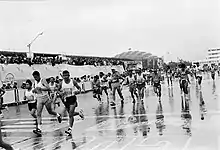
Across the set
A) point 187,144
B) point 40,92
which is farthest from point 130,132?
point 40,92

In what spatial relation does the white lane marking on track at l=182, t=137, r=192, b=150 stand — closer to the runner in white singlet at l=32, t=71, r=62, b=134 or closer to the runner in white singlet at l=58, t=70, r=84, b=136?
the runner in white singlet at l=58, t=70, r=84, b=136

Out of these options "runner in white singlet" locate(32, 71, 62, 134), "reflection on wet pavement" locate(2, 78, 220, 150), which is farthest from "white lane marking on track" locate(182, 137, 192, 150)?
"runner in white singlet" locate(32, 71, 62, 134)

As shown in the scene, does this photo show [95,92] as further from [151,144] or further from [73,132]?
[151,144]

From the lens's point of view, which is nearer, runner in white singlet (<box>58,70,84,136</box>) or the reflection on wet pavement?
the reflection on wet pavement

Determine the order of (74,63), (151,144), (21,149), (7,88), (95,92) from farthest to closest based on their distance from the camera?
(74,63) → (7,88) → (95,92) → (21,149) → (151,144)

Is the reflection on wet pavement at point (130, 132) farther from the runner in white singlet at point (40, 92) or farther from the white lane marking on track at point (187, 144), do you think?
the runner in white singlet at point (40, 92)

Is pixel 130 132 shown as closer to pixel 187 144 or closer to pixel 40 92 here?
pixel 187 144

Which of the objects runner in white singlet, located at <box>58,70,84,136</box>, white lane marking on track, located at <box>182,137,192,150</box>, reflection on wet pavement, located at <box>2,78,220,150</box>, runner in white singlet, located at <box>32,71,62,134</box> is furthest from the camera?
runner in white singlet, located at <box>32,71,62,134</box>

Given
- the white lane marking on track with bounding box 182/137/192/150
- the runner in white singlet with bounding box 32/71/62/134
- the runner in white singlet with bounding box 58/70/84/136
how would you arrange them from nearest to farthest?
1. the white lane marking on track with bounding box 182/137/192/150
2. the runner in white singlet with bounding box 58/70/84/136
3. the runner in white singlet with bounding box 32/71/62/134

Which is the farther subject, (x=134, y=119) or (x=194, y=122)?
(x=134, y=119)

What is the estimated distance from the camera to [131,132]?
9.18 metres

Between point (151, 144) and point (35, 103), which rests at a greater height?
point (35, 103)

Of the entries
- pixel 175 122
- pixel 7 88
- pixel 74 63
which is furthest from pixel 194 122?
pixel 74 63

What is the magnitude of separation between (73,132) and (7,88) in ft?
43.5
